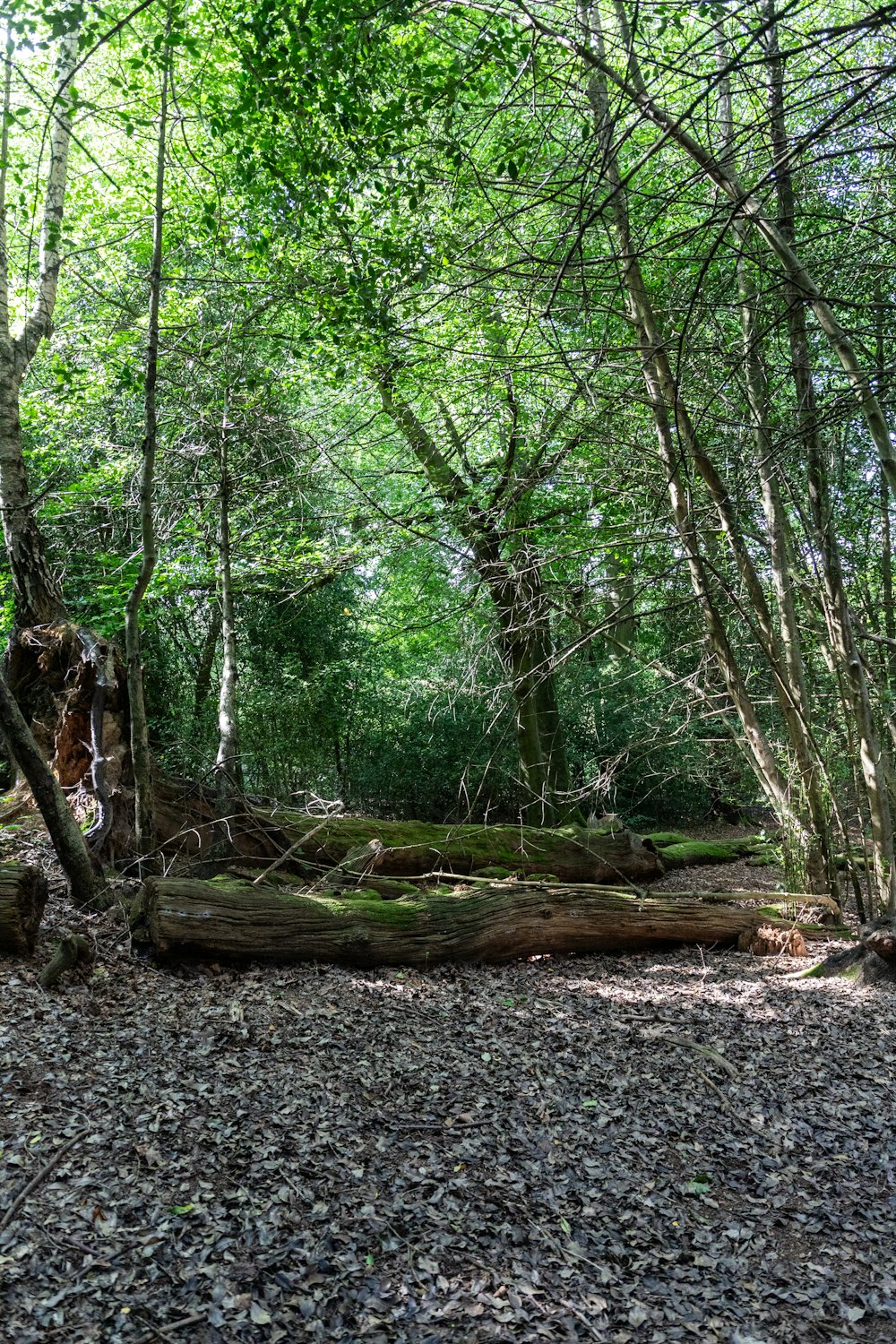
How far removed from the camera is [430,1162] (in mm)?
3135

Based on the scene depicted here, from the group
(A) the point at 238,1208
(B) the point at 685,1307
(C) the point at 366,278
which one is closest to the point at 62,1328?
(A) the point at 238,1208

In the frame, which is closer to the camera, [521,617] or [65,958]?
[65,958]

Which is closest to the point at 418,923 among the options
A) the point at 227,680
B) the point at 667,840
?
the point at 227,680

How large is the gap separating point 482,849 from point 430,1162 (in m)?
4.58

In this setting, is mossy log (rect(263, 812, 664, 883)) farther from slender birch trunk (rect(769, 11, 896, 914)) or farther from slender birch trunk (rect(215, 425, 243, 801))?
slender birch trunk (rect(769, 11, 896, 914))

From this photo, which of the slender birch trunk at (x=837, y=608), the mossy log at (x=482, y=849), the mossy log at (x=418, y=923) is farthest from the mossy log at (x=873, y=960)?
the mossy log at (x=482, y=849)

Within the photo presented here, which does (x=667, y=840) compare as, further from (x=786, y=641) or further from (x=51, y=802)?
(x=51, y=802)

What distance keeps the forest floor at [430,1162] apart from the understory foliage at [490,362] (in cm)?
172

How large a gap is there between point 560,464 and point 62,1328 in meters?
5.70

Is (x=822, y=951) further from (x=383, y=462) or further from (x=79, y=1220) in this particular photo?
(x=383, y=462)

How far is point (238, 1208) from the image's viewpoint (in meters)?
2.75

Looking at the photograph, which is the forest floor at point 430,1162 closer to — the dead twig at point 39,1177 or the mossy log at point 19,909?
the dead twig at point 39,1177

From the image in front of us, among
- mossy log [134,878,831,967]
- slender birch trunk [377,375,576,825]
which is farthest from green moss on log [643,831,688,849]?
mossy log [134,878,831,967]

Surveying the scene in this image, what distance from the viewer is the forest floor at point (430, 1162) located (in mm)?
2420
